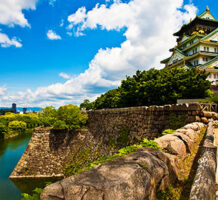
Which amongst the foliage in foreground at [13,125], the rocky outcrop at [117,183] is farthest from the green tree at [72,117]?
the foliage in foreground at [13,125]

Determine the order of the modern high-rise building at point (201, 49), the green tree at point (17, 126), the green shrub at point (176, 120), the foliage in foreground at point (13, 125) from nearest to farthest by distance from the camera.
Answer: the green shrub at point (176, 120)
the modern high-rise building at point (201, 49)
the foliage in foreground at point (13, 125)
the green tree at point (17, 126)

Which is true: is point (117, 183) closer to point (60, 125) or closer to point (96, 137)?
point (96, 137)

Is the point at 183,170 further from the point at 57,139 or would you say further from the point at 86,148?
the point at 57,139

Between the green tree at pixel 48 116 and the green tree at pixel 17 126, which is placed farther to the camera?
the green tree at pixel 17 126

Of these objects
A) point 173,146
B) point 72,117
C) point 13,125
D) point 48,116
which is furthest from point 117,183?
point 13,125

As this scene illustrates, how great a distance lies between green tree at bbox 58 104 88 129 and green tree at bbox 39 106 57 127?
74 centimetres

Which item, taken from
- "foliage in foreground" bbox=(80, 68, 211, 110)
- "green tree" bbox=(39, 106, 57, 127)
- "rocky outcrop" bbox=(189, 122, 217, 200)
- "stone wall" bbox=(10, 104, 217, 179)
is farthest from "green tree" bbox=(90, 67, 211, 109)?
"rocky outcrop" bbox=(189, 122, 217, 200)

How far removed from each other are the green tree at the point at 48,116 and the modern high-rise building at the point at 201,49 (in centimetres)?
2149

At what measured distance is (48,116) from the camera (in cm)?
1969

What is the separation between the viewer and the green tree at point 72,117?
18.3 meters

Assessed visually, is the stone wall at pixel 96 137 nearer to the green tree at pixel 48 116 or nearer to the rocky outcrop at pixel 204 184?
the green tree at pixel 48 116

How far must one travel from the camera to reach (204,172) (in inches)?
61.4

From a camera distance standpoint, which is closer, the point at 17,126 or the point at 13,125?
the point at 13,125

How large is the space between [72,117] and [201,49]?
80.5 feet
